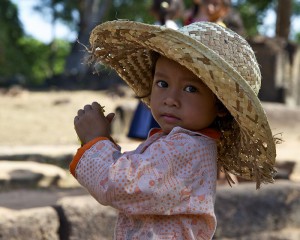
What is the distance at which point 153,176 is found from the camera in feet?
6.05

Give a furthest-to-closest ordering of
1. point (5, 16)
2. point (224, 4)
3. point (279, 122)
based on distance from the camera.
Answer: point (5, 16), point (279, 122), point (224, 4)

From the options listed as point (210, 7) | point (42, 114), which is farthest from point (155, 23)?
point (42, 114)

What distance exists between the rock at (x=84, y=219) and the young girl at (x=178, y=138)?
127 cm

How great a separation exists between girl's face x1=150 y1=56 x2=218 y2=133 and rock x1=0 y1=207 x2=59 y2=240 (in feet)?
4.30

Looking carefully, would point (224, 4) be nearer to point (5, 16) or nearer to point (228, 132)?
point (228, 132)

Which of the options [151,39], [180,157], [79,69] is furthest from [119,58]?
[79,69]

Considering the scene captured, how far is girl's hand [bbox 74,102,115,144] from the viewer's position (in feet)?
6.52

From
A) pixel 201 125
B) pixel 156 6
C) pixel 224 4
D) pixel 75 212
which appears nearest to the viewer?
pixel 201 125

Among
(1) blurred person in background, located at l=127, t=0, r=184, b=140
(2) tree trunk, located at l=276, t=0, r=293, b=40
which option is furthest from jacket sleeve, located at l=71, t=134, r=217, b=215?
(2) tree trunk, located at l=276, t=0, r=293, b=40

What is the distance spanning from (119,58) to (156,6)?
2.85 meters

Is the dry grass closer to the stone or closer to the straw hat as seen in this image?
the stone

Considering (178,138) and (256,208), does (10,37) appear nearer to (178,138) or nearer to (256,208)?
(256,208)

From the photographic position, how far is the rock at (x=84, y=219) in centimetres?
325

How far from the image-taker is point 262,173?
2.14 m
